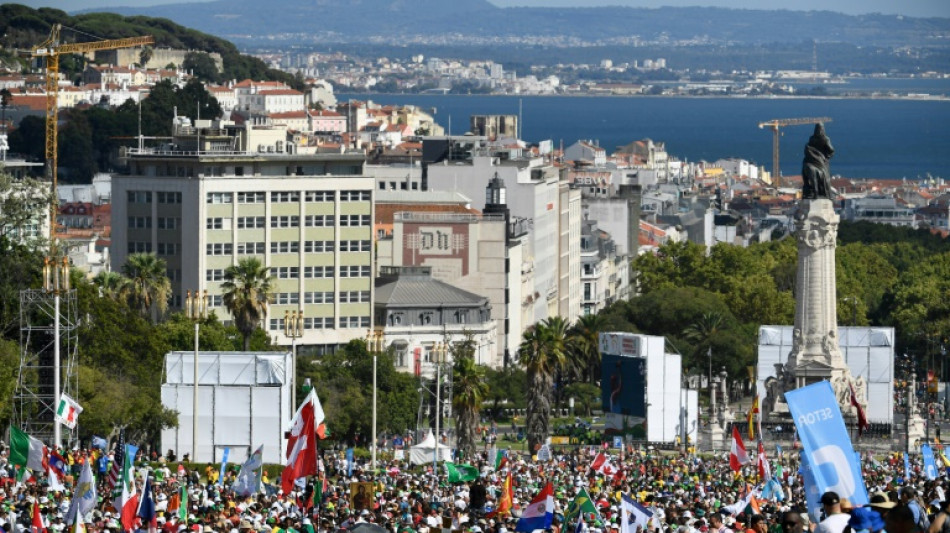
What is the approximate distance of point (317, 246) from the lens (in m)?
118

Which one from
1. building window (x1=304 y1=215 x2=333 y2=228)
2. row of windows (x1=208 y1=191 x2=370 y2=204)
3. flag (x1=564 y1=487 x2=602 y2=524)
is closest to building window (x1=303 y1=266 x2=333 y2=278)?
building window (x1=304 y1=215 x2=333 y2=228)

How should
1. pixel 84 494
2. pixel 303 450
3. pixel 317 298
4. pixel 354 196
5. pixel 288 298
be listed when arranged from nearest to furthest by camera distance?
pixel 84 494 → pixel 303 450 → pixel 288 298 → pixel 317 298 → pixel 354 196

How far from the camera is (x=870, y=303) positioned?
142 meters

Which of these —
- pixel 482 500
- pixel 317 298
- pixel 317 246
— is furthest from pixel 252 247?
pixel 482 500

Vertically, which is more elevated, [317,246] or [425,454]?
[317,246]

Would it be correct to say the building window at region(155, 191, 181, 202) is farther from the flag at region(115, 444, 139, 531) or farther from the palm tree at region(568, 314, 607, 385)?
the flag at region(115, 444, 139, 531)

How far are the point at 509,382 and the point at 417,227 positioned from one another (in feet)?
61.0

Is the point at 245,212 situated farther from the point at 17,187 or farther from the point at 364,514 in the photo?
the point at 364,514

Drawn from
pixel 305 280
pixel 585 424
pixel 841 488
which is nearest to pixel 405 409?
pixel 585 424

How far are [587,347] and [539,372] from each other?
23.1m

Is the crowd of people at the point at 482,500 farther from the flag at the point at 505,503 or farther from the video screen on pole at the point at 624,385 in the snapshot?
the video screen on pole at the point at 624,385

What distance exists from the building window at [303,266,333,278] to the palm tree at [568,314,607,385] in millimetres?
10426

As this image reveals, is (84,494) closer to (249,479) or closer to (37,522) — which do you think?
(37,522)

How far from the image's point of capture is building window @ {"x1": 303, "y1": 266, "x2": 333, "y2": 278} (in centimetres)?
11731
